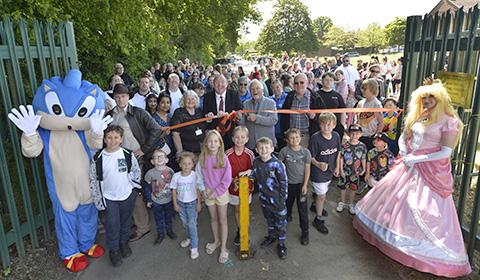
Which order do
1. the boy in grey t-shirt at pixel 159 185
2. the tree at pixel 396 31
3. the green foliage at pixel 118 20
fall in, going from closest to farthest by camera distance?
the boy in grey t-shirt at pixel 159 185
the green foliage at pixel 118 20
the tree at pixel 396 31

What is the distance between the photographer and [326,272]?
3.63 metres

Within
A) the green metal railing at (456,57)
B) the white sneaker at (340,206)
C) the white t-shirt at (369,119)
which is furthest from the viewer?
the white t-shirt at (369,119)

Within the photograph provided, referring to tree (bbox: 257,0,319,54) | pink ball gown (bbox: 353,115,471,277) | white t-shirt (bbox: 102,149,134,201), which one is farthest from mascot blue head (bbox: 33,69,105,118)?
tree (bbox: 257,0,319,54)

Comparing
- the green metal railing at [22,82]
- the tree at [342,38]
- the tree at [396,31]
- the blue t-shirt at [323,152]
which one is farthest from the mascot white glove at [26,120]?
the tree at [342,38]

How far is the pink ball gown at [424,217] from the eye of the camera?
3.25m

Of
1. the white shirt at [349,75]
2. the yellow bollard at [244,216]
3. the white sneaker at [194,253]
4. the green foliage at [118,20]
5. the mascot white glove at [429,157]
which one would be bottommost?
the white sneaker at [194,253]

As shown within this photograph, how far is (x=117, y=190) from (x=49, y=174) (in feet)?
2.58

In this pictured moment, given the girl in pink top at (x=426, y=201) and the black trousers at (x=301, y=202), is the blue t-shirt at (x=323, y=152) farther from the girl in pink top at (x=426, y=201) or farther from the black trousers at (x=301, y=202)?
the girl in pink top at (x=426, y=201)

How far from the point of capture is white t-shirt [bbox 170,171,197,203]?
12.8ft

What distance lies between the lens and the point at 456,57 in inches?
142

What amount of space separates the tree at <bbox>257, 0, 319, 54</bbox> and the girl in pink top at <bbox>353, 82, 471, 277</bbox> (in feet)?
216

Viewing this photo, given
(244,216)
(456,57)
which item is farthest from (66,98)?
(456,57)

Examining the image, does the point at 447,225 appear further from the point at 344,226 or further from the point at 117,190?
the point at 117,190

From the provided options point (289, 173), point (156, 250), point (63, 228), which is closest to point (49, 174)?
point (63, 228)
